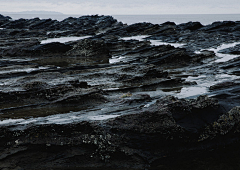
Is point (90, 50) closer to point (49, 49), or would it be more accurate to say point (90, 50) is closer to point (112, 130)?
point (49, 49)

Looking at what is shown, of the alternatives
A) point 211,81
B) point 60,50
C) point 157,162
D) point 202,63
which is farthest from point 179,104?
point 60,50

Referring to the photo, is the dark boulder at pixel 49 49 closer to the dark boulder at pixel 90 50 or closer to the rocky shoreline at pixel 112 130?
the dark boulder at pixel 90 50

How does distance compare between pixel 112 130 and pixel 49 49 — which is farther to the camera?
pixel 49 49

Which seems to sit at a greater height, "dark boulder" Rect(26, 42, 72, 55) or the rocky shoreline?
"dark boulder" Rect(26, 42, 72, 55)

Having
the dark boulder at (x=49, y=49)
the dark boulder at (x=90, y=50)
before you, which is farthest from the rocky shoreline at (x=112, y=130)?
the dark boulder at (x=49, y=49)

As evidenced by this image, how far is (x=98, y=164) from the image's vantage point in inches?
207

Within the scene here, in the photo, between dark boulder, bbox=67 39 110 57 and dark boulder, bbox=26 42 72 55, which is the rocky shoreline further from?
dark boulder, bbox=26 42 72 55

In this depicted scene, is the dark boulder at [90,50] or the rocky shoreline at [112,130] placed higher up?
the dark boulder at [90,50]

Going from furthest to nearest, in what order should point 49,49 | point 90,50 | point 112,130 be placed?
point 49,49, point 90,50, point 112,130

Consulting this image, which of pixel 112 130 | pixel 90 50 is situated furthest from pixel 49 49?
pixel 112 130

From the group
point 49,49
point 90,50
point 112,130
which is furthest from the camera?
point 49,49

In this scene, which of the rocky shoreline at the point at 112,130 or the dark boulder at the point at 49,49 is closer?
the rocky shoreline at the point at 112,130

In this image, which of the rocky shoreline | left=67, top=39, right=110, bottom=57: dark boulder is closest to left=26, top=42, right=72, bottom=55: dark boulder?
left=67, top=39, right=110, bottom=57: dark boulder

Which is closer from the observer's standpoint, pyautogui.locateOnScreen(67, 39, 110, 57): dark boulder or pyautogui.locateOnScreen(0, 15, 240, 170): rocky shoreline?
pyautogui.locateOnScreen(0, 15, 240, 170): rocky shoreline
